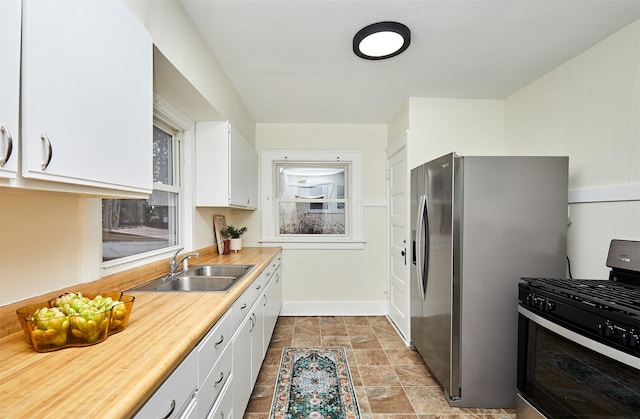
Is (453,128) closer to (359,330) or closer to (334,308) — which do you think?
(359,330)

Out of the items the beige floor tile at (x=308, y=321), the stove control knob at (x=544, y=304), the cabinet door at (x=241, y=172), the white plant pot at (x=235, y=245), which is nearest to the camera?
the stove control knob at (x=544, y=304)

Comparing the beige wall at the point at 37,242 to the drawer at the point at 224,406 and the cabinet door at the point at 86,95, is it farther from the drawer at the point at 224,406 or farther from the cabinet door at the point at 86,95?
the drawer at the point at 224,406

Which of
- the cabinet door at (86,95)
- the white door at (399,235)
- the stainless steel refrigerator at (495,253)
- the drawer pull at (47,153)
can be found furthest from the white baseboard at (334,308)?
the drawer pull at (47,153)

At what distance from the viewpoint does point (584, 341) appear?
49.7 inches

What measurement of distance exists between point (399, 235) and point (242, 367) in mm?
2189

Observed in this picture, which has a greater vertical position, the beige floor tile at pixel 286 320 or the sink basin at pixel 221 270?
the sink basin at pixel 221 270

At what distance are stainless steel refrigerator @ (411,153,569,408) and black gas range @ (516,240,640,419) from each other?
22 centimetres

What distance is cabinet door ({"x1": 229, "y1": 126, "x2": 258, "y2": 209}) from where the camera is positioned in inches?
96.4

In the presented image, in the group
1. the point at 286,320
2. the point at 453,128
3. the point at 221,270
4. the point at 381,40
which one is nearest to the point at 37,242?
the point at 221,270

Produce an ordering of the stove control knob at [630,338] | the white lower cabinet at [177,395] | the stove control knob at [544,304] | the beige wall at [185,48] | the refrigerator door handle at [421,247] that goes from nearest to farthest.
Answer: the white lower cabinet at [177,395]
the stove control knob at [630,338]
the beige wall at [185,48]
the stove control knob at [544,304]
the refrigerator door handle at [421,247]

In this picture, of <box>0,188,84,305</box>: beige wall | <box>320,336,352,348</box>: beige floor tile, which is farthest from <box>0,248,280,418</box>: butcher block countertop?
<box>320,336,352,348</box>: beige floor tile

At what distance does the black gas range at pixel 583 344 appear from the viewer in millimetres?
1120

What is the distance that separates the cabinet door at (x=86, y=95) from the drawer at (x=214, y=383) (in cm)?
79

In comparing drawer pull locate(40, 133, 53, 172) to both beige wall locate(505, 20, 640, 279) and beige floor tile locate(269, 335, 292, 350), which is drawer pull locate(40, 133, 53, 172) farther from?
beige wall locate(505, 20, 640, 279)
